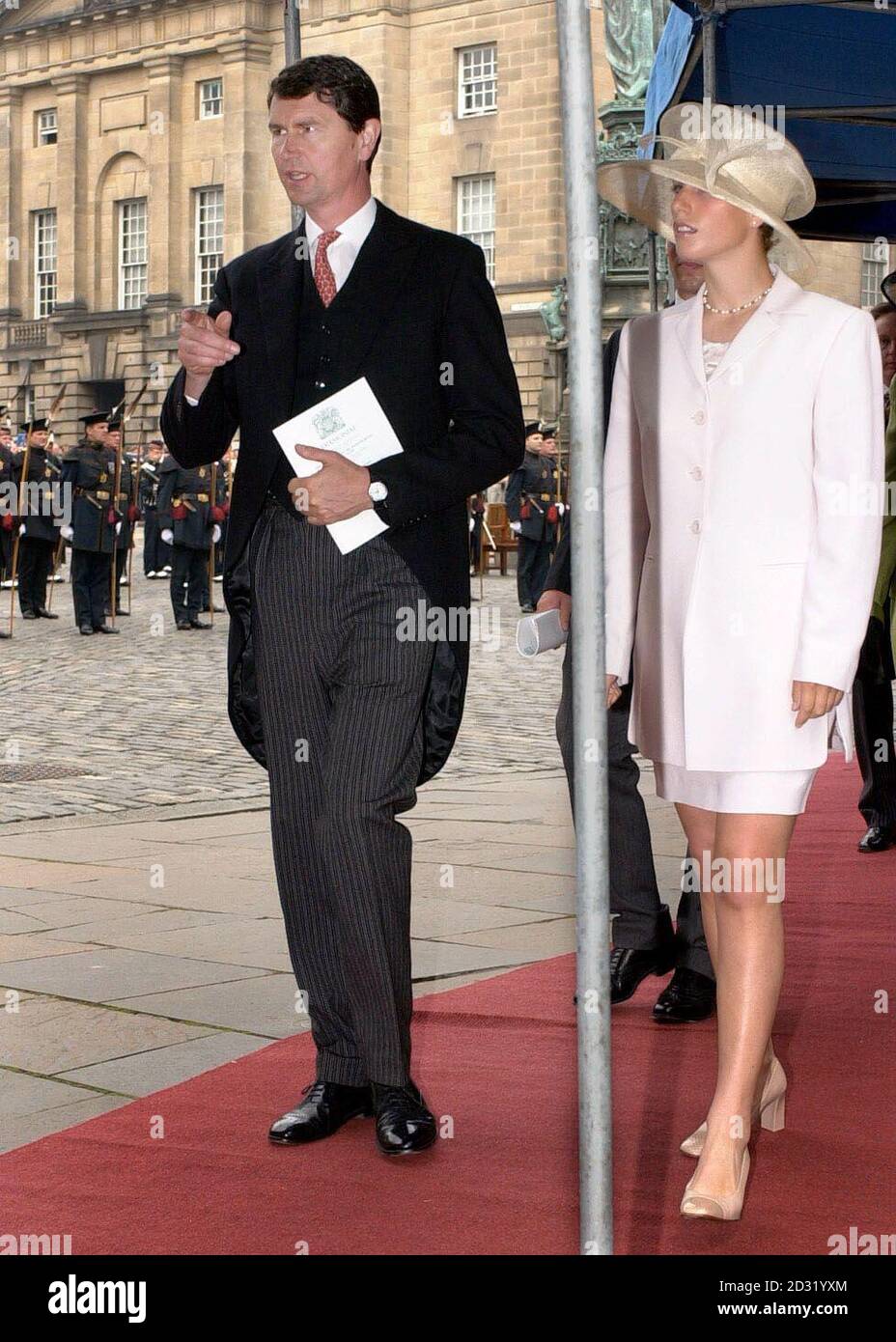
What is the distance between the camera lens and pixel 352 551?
164 inches

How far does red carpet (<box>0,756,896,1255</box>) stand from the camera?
361 centimetres

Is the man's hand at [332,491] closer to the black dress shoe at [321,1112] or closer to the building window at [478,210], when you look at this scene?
the black dress shoe at [321,1112]

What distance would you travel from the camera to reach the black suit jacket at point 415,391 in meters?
4.15

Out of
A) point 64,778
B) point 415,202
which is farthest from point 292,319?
point 415,202

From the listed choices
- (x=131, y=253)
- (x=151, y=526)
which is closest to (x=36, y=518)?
(x=151, y=526)

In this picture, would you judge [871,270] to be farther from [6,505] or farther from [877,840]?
[877,840]

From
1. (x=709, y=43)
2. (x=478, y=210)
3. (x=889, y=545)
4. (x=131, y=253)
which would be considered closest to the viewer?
(x=709, y=43)

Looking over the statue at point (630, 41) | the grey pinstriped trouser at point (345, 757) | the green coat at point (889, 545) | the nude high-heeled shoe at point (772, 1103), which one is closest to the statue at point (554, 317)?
the statue at point (630, 41)

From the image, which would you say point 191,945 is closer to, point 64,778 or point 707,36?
point 707,36

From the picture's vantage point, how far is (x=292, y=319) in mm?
4270

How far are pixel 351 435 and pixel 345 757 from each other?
0.63 meters

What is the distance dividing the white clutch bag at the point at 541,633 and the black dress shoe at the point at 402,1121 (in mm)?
1014

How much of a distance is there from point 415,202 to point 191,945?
42888mm

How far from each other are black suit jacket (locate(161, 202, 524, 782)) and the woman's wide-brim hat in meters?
0.39
